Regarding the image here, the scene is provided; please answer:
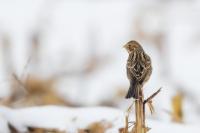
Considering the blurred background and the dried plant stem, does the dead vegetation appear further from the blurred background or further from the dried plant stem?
the blurred background

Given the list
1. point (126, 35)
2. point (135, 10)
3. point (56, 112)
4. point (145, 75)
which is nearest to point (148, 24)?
point (126, 35)

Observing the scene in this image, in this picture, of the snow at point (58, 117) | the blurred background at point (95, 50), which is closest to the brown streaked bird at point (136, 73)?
the snow at point (58, 117)

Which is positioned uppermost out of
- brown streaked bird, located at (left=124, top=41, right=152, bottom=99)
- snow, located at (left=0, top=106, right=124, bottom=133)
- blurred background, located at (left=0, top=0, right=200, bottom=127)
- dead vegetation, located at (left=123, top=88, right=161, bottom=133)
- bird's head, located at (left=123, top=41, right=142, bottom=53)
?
blurred background, located at (left=0, top=0, right=200, bottom=127)

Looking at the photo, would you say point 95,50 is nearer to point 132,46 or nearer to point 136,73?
point 132,46

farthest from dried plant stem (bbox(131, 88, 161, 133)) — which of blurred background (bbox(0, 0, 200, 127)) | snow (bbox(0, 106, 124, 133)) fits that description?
blurred background (bbox(0, 0, 200, 127))

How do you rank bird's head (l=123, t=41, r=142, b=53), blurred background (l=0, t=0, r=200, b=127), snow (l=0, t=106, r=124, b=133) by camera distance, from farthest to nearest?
blurred background (l=0, t=0, r=200, b=127), snow (l=0, t=106, r=124, b=133), bird's head (l=123, t=41, r=142, b=53)

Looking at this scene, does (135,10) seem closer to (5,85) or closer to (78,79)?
(78,79)

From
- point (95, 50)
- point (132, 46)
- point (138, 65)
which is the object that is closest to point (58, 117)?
point (132, 46)

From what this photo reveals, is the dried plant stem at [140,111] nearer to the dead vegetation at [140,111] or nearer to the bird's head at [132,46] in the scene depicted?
the dead vegetation at [140,111]

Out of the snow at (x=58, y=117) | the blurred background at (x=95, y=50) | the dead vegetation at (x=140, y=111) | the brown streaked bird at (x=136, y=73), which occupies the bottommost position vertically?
the dead vegetation at (x=140, y=111)
